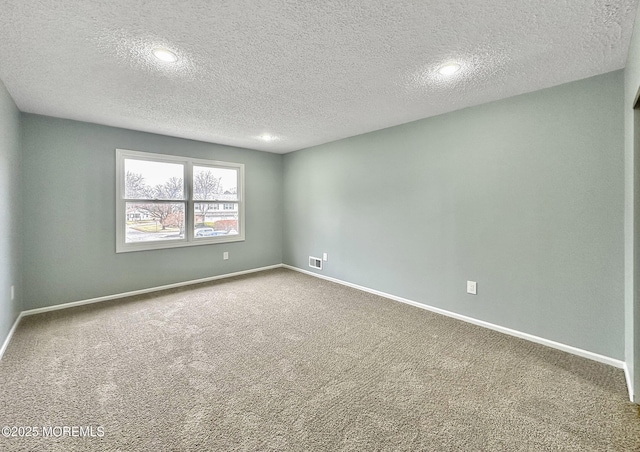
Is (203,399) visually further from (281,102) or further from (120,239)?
(120,239)

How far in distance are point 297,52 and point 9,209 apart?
3.11m

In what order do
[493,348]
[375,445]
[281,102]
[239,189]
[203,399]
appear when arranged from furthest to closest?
[239,189]
[281,102]
[493,348]
[203,399]
[375,445]

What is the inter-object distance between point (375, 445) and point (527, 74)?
9.45ft

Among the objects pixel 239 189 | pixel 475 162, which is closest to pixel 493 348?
pixel 475 162

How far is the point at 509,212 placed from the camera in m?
2.73

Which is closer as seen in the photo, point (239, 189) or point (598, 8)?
point (598, 8)

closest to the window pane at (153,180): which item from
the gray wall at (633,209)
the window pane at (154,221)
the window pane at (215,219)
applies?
the window pane at (154,221)

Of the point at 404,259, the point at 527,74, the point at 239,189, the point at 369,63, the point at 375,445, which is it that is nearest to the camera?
the point at 375,445

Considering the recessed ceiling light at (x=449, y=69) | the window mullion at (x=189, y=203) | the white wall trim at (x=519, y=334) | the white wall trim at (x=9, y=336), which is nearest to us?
the recessed ceiling light at (x=449, y=69)

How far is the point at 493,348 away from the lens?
2.48 m

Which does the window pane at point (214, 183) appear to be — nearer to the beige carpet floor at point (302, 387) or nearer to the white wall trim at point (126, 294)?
the white wall trim at point (126, 294)

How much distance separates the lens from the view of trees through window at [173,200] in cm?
397

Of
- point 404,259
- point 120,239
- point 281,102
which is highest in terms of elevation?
point 281,102

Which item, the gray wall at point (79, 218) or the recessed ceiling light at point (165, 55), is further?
the gray wall at point (79, 218)
